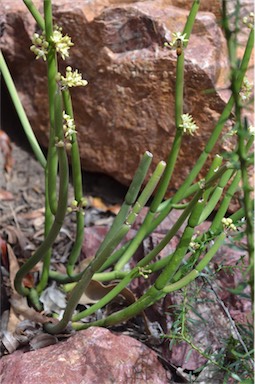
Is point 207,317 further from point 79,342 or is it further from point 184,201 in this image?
point 184,201

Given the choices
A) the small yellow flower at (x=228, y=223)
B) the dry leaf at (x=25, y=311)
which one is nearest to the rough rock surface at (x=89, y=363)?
the dry leaf at (x=25, y=311)

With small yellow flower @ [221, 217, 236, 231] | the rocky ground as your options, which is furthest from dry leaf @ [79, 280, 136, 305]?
small yellow flower @ [221, 217, 236, 231]

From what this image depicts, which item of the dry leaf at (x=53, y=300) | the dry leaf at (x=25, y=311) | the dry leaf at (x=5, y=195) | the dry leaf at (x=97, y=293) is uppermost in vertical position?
the dry leaf at (x=97, y=293)

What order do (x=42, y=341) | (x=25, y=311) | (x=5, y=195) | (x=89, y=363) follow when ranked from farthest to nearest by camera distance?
(x=5, y=195)
(x=25, y=311)
(x=42, y=341)
(x=89, y=363)

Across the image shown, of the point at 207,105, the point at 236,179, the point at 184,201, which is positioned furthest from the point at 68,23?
the point at 236,179

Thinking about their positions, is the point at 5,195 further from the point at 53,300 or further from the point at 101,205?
the point at 53,300

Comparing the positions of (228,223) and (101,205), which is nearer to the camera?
(228,223)

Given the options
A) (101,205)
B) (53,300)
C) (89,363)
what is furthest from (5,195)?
(89,363)

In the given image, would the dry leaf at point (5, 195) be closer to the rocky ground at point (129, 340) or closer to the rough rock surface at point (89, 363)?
the rocky ground at point (129, 340)
